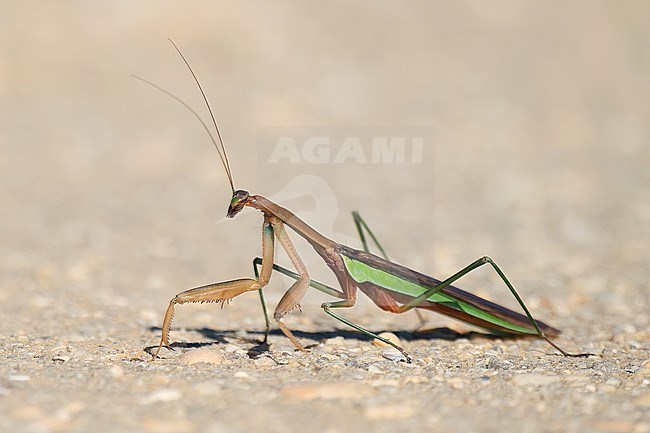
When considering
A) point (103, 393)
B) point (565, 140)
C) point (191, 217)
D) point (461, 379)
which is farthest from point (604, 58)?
point (103, 393)

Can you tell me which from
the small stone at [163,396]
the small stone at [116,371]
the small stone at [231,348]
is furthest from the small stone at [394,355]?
the small stone at [116,371]

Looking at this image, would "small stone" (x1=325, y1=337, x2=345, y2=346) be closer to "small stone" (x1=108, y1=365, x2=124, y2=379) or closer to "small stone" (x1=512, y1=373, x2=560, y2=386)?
"small stone" (x1=512, y1=373, x2=560, y2=386)

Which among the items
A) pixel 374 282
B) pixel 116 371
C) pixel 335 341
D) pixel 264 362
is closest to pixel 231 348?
pixel 264 362

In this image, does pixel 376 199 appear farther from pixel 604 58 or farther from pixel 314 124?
pixel 604 58

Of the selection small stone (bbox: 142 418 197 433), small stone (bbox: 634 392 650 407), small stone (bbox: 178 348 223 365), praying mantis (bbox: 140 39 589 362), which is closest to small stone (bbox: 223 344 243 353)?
small stone (bbox: 178 348 223 365)

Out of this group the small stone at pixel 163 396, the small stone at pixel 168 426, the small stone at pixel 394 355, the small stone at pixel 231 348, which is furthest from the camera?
the small stone at pixel 231 348

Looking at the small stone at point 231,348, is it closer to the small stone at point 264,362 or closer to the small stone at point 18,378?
the small stone at point 264,362

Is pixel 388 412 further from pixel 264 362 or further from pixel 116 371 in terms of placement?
pixel 116 371
